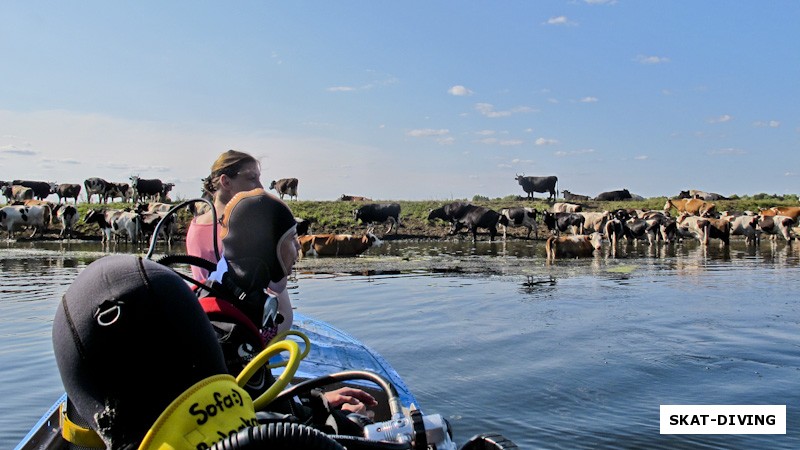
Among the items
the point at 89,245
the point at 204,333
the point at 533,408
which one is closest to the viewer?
the point at 204,333

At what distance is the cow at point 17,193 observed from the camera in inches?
1747

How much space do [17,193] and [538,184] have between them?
112ft

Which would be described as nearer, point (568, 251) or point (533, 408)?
point (533, 408)

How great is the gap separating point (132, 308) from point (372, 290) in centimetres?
1160

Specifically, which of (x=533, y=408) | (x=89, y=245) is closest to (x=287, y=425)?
(x=533, y=408)

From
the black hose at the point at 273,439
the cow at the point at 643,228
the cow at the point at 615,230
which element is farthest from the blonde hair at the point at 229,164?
the cow at the point at 643,228

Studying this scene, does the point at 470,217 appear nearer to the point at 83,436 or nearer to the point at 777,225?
the point at 777,225

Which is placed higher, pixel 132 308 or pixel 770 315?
pixel 132 308

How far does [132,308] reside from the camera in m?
1.75

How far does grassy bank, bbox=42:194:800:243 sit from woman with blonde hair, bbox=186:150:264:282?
1101 inches

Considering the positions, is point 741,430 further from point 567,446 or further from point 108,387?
point 108,387

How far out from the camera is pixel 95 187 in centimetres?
4472

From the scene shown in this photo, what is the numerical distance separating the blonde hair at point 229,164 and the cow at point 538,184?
160 ft

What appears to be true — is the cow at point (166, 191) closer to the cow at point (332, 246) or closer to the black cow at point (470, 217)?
the black cow at point (470, 217)
